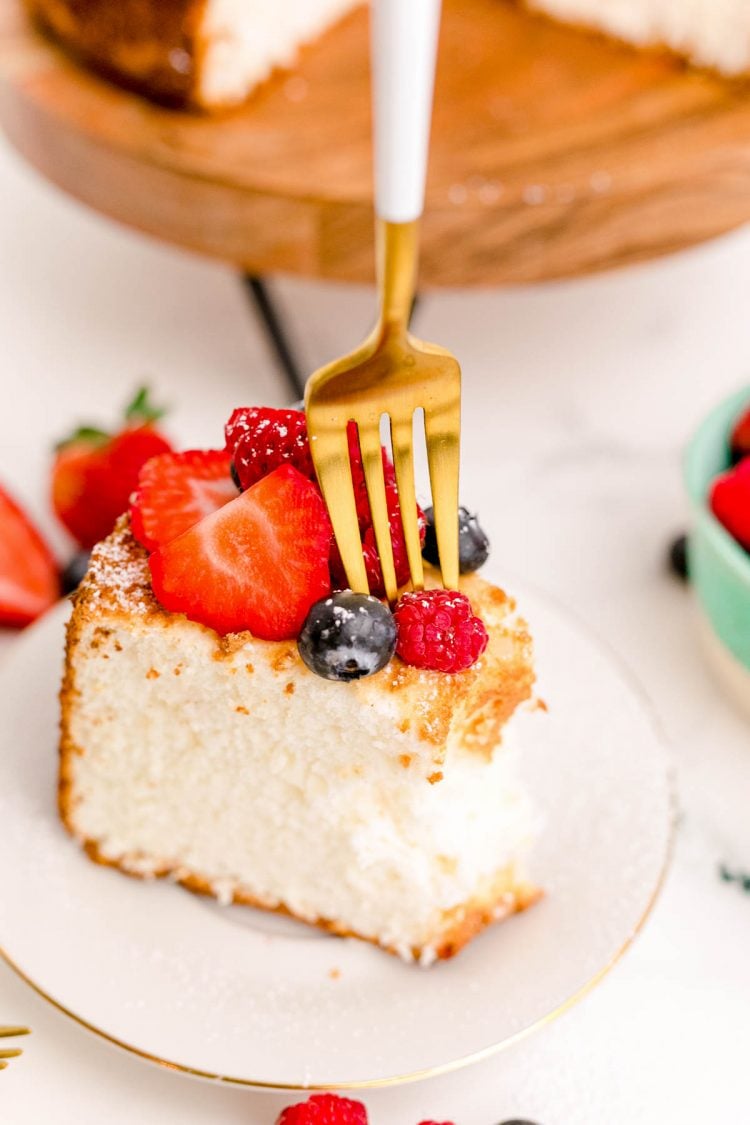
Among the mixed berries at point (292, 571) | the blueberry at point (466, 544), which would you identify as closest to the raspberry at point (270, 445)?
the mixed berries at point (292, 571)

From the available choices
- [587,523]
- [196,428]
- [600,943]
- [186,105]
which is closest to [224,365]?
[196,428]

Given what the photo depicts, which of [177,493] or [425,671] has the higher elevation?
[177,493]

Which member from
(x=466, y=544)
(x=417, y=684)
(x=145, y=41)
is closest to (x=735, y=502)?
(x=466, y=544)

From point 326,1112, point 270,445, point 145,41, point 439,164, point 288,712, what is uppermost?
point 145,41

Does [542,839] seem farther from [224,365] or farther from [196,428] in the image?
[224,365]

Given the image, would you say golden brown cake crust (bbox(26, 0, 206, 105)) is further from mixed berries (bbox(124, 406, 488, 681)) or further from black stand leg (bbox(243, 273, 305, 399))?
mixed berries (bbox(124, 406, 488, 681))

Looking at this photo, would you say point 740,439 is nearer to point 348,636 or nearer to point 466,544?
point 466,544
